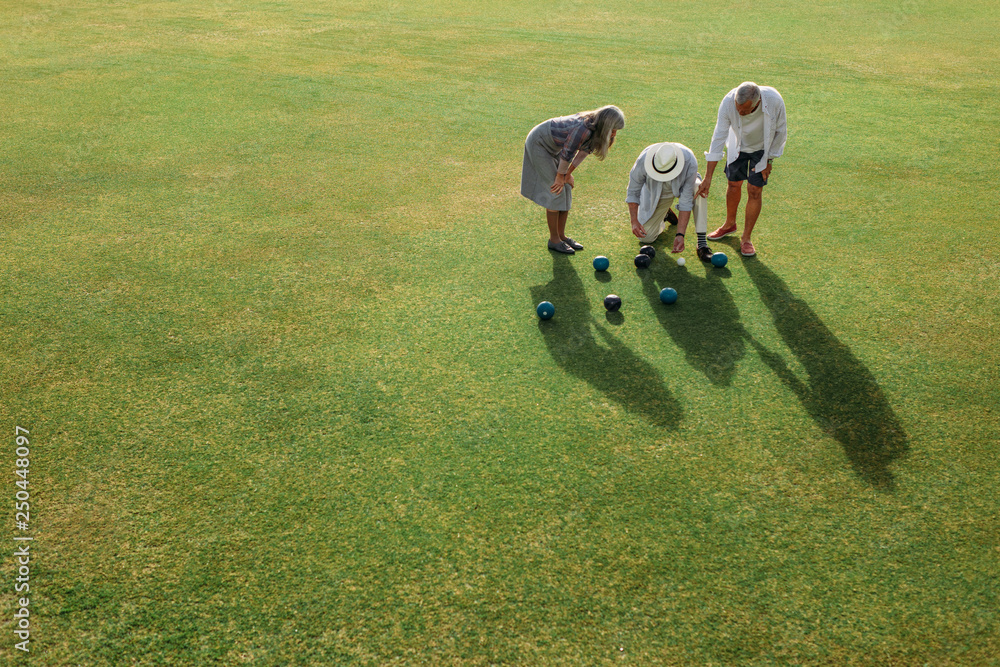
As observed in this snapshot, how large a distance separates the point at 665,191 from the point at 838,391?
2941 millimetres

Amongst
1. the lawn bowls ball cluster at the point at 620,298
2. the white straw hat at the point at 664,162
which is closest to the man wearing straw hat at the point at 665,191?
the white straw hat at the point at 664,162

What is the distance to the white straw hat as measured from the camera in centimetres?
741

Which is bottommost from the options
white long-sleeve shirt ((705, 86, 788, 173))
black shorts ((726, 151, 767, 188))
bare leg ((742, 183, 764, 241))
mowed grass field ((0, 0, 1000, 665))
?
mowed grass field ((0, 0, 1000, 665))

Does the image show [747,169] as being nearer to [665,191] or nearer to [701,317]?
[665,191]

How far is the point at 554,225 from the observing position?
7.78 m

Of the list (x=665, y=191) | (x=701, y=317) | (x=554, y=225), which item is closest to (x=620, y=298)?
(x=701, y=317)

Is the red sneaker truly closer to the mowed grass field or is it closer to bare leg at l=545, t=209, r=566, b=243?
the mowed grass field

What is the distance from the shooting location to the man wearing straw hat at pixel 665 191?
24.4ft

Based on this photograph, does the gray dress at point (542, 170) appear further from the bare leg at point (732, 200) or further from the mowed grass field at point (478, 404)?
the bare leg at point (732, 200)

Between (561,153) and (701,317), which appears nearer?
(701,317)

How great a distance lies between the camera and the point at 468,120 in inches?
487

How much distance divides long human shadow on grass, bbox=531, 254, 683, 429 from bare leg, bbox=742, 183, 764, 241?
6.67 ft

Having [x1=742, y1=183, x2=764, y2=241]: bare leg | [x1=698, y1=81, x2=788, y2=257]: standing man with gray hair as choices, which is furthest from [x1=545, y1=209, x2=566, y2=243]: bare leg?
[x1=742, y1=183, x2=764, y2=241]: bare leg

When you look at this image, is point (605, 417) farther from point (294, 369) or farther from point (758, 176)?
point (758, 176)
